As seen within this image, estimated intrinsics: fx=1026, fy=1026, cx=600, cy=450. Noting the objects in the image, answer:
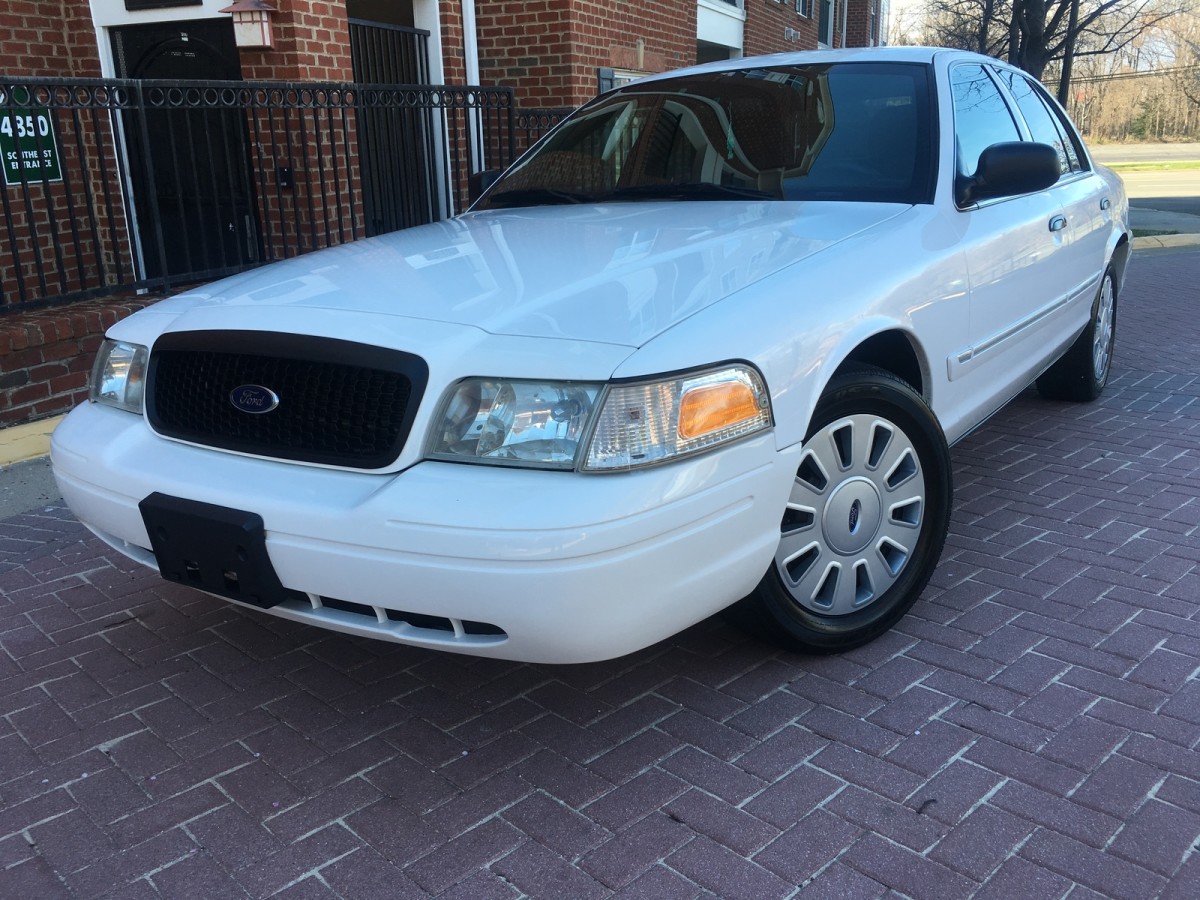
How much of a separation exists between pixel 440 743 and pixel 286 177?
574cm

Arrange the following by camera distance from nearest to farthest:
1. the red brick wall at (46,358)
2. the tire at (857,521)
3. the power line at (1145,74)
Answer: the tire at (857,521)
the red brick wall at (46,358)
the power line at (1145,74)

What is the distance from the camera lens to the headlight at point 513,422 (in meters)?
2.27

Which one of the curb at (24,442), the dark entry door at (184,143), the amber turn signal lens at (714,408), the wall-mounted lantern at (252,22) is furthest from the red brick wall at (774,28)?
the amber turn signal lens at (714,408)

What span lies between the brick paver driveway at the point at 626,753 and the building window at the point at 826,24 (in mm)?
20547

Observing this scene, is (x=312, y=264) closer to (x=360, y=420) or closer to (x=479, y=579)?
(x=360, y=420)

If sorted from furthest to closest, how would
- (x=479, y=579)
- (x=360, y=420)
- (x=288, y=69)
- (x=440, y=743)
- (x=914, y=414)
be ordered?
1. (x=288, y=69)
2. (x=914, y=414)
3. (x=440, y=743)
4. (x=360, y=420)
5. (x=479, y=579)

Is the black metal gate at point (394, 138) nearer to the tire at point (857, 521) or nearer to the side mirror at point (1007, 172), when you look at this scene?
the side mirror at point (1007, 172)

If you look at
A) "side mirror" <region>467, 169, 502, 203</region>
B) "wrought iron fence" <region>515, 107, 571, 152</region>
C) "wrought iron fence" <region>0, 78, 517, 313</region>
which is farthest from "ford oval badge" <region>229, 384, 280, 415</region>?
"wrought iron fence" <region>515, 107, 571, 152</region>

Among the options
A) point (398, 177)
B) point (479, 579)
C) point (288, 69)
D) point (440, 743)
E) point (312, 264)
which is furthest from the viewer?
point (398, 177)

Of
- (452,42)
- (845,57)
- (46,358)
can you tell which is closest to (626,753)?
(845,57)

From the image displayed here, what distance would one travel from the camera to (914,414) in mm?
3008

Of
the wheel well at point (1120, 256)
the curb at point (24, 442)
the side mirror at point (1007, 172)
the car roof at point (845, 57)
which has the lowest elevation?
the curb at point (24, 442)

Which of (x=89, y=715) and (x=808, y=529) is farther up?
(x=808, y=529)

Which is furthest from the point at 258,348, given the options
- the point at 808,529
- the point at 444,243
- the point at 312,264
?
the point at 808,529
